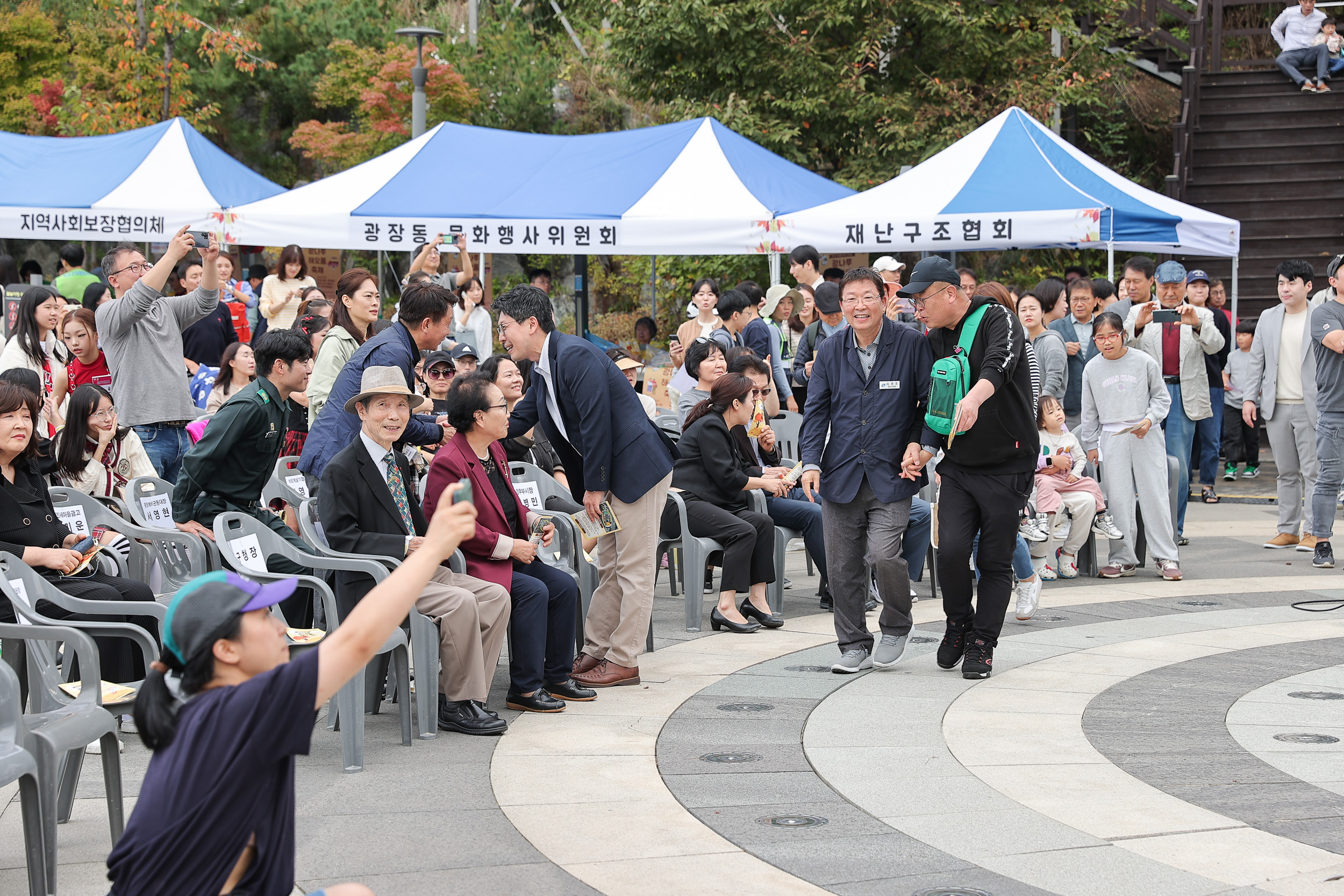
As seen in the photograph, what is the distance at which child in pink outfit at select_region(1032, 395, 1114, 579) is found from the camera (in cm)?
896

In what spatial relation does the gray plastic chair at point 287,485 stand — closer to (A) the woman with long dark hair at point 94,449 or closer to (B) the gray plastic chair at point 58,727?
(A) the woman with long dark hair at point 94,449

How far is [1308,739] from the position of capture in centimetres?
539

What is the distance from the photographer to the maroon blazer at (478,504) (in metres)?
5.81

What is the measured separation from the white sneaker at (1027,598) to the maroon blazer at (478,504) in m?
3.17

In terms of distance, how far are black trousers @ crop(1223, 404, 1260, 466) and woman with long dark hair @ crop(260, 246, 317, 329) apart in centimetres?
934

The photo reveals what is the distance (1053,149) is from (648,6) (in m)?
7.17

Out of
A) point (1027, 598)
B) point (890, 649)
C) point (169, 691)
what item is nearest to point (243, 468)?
point (890, 649)

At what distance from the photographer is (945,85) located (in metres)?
16.9

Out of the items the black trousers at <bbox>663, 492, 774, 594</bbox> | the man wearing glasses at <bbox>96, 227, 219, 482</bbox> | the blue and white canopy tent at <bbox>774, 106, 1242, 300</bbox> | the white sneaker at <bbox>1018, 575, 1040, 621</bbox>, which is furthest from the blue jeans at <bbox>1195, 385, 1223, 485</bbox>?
the man wearing glasses at <bbox>96, 227, 219, 482</bbox>

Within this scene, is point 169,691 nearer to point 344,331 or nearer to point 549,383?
point 549,383

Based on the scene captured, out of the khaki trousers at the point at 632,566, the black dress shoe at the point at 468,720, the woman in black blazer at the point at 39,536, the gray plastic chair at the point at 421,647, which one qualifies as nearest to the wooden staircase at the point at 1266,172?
the khaki trousers at the point at 632,566

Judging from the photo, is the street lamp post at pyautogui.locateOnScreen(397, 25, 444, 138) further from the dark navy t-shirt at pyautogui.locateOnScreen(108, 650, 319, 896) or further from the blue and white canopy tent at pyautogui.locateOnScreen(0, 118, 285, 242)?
the dark navy t-shirt at pyautogui.locateOnScreen(108, 650, 319, 896)

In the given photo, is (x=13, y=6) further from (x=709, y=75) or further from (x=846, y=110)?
(x=846, y=110)

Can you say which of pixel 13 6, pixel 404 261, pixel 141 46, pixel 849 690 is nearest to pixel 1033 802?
pixel 849 690
